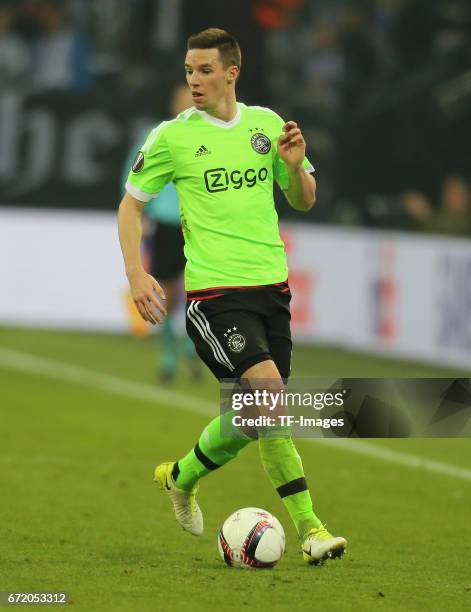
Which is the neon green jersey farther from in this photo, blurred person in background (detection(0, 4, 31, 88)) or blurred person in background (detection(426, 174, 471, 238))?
blurred person in background (detection(0, 4, 31, 88))

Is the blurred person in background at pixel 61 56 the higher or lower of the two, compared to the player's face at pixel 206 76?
lower

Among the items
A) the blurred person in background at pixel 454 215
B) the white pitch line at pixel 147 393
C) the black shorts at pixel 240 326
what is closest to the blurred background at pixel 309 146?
the blurred person in background at pixel 454 215

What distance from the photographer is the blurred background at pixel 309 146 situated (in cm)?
1562

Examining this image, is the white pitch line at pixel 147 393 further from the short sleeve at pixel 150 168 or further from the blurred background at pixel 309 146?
the short sleeve at pixel 150 168

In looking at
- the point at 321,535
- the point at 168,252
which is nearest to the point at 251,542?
the point at 321,535

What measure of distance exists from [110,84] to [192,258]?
1321 centimetres

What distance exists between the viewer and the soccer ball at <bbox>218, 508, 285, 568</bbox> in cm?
635

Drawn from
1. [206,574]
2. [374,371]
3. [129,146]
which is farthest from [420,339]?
[206,574]

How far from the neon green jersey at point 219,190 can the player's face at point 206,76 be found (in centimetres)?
12

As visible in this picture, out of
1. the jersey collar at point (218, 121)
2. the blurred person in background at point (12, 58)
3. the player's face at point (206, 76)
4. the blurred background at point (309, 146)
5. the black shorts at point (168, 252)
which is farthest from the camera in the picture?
the blurred person in background at point (12, 58)

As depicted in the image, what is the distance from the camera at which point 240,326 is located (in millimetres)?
6441

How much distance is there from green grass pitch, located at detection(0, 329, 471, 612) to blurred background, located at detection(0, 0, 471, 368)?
3101mm

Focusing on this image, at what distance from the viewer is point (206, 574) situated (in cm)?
629

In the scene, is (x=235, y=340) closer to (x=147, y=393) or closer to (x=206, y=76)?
(x=206, y=76)
